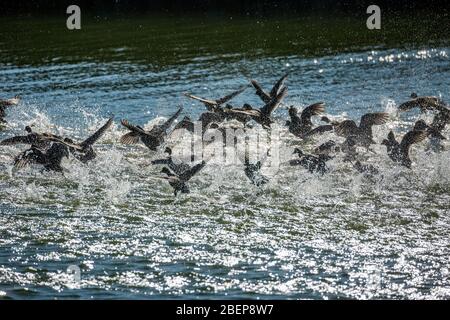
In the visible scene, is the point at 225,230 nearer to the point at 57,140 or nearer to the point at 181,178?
the point at 181,178

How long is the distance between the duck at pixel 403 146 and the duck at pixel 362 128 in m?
0.42

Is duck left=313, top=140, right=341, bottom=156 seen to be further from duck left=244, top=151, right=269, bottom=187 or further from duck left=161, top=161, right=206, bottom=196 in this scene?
duck left=161, top=161, right=206, bottom=196

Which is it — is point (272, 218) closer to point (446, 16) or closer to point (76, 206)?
point (76, 206)

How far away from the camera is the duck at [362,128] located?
1972 cm

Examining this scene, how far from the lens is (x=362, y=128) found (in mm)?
19797

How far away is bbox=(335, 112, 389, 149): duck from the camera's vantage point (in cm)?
1972

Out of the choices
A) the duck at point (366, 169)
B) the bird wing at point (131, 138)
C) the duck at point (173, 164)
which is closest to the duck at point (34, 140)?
the bird wing at point (131, 138)

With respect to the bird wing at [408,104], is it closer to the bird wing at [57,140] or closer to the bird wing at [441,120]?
the bird wing at [441,120]

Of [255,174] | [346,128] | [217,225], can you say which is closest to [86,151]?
[255,174]

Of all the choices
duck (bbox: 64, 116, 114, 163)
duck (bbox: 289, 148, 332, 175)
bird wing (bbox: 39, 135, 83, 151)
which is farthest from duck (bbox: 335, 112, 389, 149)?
bird wing (bbox: 39, 135, 83, 151)

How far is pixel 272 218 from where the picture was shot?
16859mm

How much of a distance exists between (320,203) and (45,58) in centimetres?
2052

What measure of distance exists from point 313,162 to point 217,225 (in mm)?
3369
